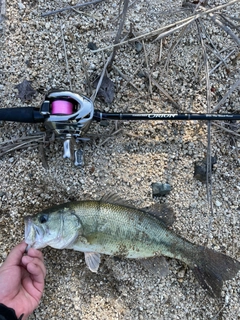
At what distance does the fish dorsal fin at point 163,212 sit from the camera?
331cm

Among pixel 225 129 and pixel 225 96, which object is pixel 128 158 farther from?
pixel 225 96

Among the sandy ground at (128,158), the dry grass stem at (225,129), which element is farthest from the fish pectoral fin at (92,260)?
the dry grass stem at (225,129)

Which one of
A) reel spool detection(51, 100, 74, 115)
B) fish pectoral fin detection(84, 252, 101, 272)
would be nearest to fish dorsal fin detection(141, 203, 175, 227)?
fish pectoral fin detection(84, 252, 101, 272)

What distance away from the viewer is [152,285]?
3.43 m

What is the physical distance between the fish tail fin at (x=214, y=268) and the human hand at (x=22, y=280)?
54.7 inches

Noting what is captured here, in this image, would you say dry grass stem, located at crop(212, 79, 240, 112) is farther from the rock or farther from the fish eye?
the fish eye

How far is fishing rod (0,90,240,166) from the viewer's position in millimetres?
2969

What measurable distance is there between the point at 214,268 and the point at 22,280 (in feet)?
5.58

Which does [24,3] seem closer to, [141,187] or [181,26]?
[181,26]

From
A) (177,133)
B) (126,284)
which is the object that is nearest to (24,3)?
(177,133)

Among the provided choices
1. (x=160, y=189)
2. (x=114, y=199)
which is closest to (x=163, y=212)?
(x=160, y=189)

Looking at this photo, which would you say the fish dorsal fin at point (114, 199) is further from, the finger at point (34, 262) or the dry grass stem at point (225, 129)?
the dry grass stem at point (225, 129)

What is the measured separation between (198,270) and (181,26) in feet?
7.59

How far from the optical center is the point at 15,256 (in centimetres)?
304
